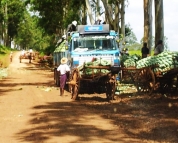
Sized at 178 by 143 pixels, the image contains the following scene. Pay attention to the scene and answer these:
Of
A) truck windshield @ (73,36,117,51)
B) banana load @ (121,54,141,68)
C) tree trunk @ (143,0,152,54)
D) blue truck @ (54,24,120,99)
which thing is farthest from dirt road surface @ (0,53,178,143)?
tree trunk @ (143,0,152,54)

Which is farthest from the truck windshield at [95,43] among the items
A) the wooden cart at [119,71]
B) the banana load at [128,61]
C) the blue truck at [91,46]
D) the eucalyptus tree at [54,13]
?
the eucalyptus tree at [54,13]

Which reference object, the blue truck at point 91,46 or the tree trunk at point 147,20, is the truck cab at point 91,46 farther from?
the tree trunk at point 147,20

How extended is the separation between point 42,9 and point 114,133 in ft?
133

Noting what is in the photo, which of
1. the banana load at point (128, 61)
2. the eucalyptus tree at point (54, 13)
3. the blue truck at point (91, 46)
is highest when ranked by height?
the eucalyptus tree at point (54, 13)

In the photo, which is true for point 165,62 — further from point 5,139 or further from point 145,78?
point 5,139

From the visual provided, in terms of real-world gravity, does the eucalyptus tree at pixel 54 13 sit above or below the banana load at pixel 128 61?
above

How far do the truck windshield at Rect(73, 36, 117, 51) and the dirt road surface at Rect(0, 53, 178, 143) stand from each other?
2.68m

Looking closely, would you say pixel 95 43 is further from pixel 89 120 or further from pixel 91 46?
pixel 89 120

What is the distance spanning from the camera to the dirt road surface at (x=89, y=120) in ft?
28.2

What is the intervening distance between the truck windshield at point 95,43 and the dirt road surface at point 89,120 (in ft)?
8.79

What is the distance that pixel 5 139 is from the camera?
28.0 ft

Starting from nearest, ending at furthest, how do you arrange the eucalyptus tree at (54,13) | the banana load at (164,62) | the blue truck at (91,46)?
the banana load at (164,62), the blue truck at (91,46), the eucalyptus tree at (54,13)

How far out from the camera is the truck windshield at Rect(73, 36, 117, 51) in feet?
58.2

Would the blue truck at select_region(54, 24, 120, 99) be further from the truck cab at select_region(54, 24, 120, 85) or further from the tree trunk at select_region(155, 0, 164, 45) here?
the tree trunk at select_region(155, 0, 164, 45)
